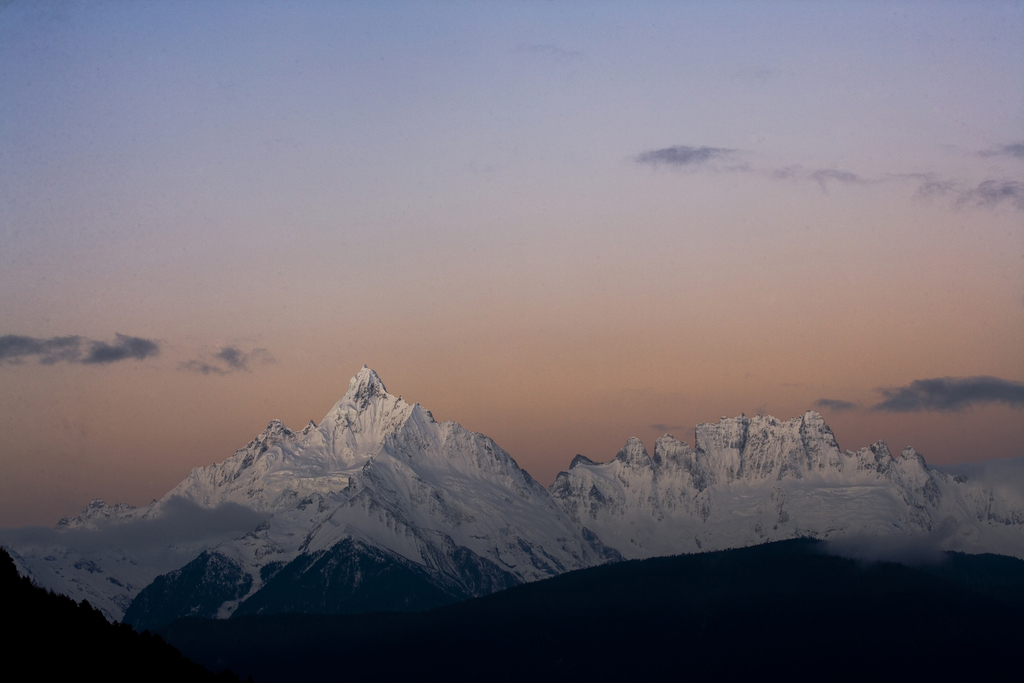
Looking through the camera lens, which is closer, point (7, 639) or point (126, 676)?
point (7, 639)

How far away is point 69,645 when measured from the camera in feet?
472

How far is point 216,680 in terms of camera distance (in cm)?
15138

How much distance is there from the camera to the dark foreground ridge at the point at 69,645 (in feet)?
451

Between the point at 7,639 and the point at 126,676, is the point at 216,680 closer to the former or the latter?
the point at 126,676

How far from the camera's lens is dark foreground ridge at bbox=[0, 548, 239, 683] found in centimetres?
13750

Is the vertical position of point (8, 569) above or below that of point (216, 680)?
above

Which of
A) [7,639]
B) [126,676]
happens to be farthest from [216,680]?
[7,639]

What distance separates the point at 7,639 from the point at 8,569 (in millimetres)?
9823

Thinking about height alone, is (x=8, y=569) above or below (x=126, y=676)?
above

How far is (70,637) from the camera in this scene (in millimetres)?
145375

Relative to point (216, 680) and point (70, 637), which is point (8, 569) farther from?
point (216, 680)

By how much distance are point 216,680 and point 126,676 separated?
10121mm

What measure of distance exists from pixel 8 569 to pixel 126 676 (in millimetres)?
16841

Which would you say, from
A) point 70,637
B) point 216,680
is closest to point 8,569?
point 70,637
